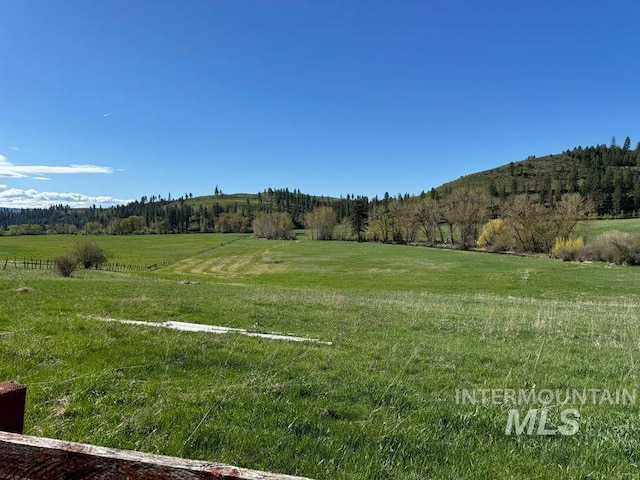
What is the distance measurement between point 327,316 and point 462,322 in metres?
5.47

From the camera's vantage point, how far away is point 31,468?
1881 mm

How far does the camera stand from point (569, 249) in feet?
254

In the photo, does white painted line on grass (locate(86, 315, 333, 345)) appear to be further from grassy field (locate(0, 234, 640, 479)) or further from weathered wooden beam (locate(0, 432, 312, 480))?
weathered wooden beam (locate(0, 432, 312, 480))

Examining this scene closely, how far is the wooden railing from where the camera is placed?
1.79 metres

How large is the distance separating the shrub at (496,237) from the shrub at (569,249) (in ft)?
50.6

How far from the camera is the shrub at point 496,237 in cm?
9706

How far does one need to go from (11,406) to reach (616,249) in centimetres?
8478

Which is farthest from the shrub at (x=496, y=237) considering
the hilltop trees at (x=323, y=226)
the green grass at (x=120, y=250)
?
the green grass at (x=120, y=250)

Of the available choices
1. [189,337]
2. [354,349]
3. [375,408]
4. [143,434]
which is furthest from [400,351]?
[143,434]

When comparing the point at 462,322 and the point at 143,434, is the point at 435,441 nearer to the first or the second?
the point at 143,434

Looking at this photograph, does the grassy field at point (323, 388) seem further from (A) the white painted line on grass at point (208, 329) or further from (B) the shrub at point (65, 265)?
(B) the shrub at point (65, 265)

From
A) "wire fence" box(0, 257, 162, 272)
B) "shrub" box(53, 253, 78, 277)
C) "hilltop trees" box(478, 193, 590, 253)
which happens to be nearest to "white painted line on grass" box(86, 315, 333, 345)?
"shrub" box(53, 253, 78, 277)

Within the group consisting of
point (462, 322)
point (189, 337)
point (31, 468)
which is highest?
point (31, 468)

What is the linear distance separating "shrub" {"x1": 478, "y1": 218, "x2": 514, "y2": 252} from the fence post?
4082 inches
